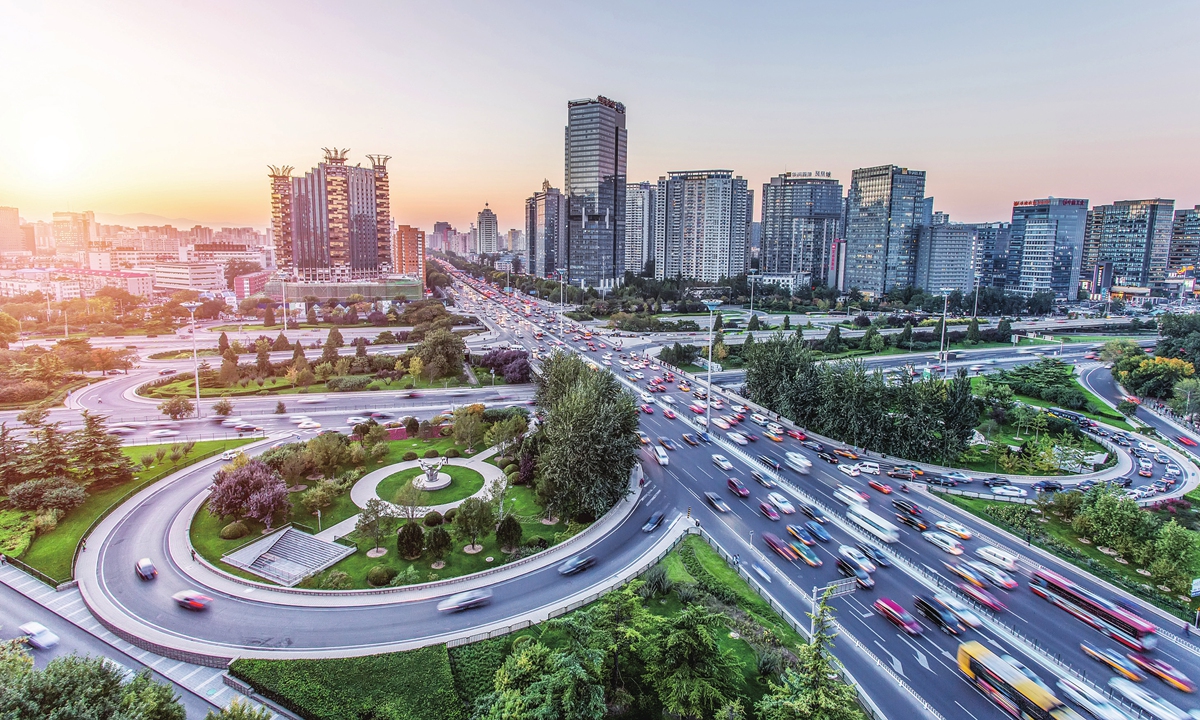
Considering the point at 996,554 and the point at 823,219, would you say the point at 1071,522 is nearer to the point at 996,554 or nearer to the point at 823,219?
the point at 996,554

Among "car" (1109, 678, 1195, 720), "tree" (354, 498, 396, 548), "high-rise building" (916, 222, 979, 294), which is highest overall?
"high-rise building" (916, 222, 979, 294)

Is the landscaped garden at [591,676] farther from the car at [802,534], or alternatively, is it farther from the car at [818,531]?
the car at [818,531]

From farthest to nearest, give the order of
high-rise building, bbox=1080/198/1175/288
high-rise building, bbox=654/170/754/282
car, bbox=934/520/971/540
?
high-rise building, bbox=654/170/754/282 → high-rise building, bbox=1080/198/1175/288 → car, bbox=934/520/971/540

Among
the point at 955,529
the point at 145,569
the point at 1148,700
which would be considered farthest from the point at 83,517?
the point at 1148,700

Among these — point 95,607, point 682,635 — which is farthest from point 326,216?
point 682,635

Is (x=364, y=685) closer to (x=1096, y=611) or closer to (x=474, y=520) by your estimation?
(x=474, y=520)

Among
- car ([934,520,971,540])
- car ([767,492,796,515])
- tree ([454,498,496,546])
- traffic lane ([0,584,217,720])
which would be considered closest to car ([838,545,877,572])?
car ([767,492,796,515])

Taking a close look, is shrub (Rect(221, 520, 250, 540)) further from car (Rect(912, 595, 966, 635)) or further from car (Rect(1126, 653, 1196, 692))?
car (Rect(1126, 653, 1196, 692))
